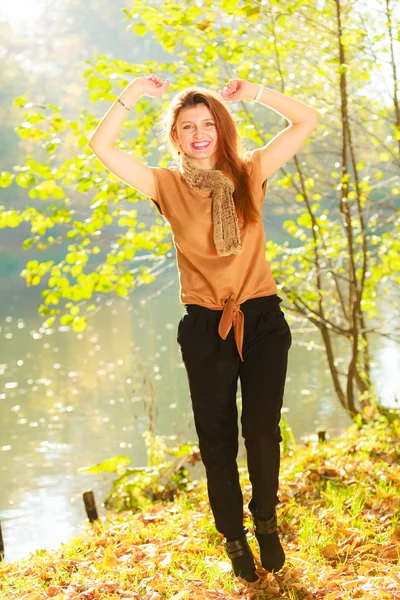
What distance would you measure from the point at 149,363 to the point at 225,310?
14.0 m

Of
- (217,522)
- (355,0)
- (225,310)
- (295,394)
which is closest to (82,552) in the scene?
(217,522)

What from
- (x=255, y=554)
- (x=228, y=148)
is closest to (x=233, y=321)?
(x=228, y=148)

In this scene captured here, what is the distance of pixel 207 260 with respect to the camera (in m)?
3.14

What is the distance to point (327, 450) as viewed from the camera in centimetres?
607

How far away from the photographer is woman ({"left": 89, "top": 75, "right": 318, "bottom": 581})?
312 centimetres

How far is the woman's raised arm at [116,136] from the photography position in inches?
124

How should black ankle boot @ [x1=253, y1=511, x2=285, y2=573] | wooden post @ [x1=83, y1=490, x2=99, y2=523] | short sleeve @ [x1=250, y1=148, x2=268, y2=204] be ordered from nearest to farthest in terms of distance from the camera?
1. black ankle boot @ [x1=253, y1=511, x2=285, y2=573]
2. short sleeve @ [x1=250, y1=148, x2=268, y2=204]
3. wooden post @ [x1=83, y1=490, x2=99, y2=523]

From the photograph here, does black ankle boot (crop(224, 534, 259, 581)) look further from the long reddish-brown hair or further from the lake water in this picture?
the lake water

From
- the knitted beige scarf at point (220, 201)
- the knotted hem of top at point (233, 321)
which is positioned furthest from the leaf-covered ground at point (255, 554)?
the knitted beige scarf at point (220, 201)

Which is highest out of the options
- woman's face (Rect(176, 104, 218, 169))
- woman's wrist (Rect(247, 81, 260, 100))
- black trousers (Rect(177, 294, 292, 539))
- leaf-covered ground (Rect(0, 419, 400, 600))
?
woman's wrist (Rect(247, 81, 260, 100))

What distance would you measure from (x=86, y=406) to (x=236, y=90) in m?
10.5

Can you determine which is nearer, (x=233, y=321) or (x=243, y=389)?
(x=233, y=321)

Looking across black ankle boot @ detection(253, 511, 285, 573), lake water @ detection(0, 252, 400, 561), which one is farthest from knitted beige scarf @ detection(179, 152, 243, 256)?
lake water @ detection(0, 252, 400, 561)

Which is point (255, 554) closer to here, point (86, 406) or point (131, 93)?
point (131, 93)
